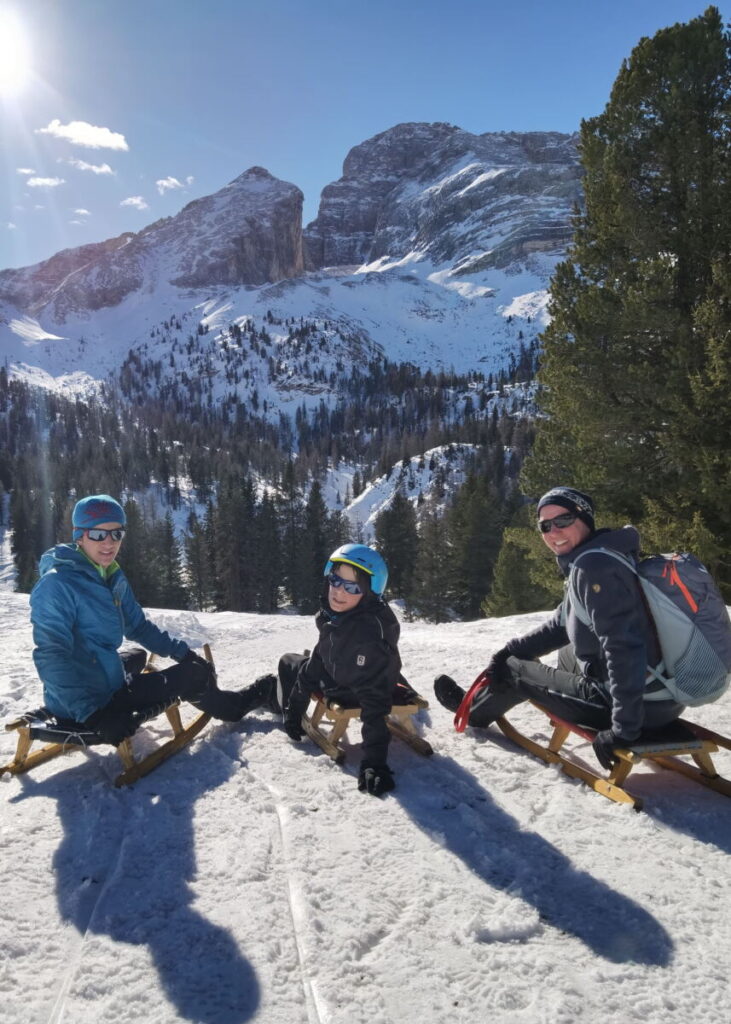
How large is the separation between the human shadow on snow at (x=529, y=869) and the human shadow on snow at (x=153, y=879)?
157 cm

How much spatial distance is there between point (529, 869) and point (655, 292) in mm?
9859

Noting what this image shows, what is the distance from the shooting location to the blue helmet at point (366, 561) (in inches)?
188

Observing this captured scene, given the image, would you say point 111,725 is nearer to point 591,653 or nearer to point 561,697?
point 561,697

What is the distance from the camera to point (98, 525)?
4.81m

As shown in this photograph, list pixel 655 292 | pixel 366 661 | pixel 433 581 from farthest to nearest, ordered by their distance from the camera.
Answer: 1. pixel 433 581
2. pixel 655 292
3. pixel 366 661

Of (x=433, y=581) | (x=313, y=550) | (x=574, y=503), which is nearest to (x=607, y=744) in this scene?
(x=574, y=503)

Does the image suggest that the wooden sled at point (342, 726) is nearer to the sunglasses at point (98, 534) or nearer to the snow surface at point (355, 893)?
the snow surface at point (355, 893)

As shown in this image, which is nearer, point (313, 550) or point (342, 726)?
point (342, 726)

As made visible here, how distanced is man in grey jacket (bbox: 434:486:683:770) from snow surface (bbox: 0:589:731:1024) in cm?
52

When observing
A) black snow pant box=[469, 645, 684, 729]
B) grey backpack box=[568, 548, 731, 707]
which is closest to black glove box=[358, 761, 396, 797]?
black snow pant box=[469, 645, 684, 729]

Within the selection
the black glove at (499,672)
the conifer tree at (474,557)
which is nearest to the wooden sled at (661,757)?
the black glove at (499,672)

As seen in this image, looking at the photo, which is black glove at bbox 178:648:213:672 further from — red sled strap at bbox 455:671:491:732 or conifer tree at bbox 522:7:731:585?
conifer tree at bbox 522:7:731:585

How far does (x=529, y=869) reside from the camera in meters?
3.51

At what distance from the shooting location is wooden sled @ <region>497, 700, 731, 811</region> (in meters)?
4.01
